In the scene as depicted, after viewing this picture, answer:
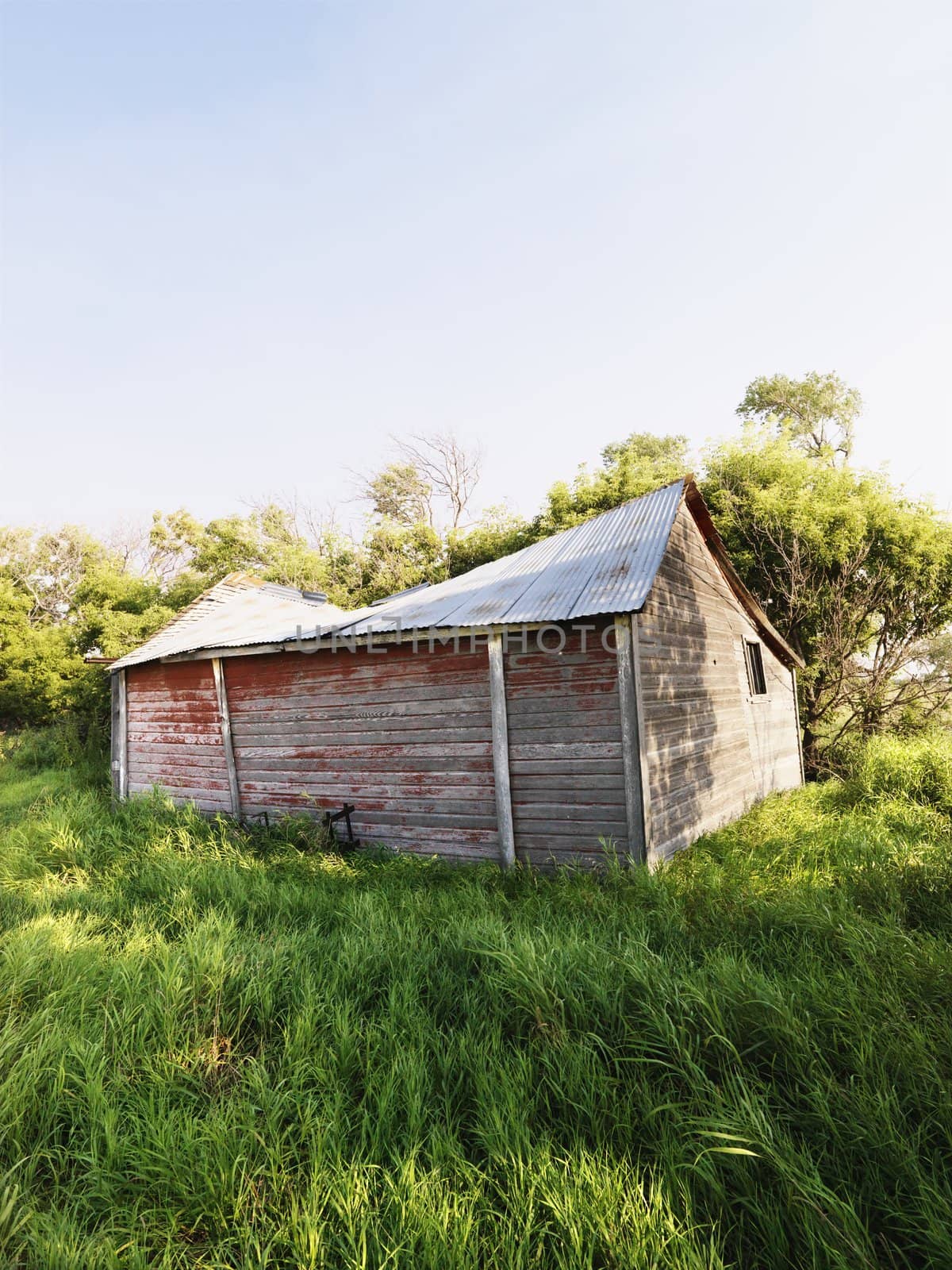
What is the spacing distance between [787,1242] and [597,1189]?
0.65 meters

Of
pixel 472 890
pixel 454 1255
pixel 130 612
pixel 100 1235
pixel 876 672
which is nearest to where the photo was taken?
pixel 454 1255

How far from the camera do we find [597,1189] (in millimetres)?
2217

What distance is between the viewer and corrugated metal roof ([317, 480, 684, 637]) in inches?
251

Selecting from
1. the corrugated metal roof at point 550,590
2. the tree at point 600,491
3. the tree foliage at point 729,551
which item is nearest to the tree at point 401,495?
the tree foliage at point 729,551

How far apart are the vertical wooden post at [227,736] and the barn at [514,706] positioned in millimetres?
28

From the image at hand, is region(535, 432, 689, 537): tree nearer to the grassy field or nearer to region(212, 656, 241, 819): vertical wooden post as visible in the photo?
region(212, 656, 241, 819): vertical wooden post

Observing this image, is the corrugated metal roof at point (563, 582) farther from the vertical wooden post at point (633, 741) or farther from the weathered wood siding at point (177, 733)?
the weathered wood siding at point (177, 733)

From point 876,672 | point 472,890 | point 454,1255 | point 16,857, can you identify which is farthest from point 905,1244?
A: point 876,672

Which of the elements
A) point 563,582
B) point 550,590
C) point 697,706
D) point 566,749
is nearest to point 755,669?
point 697,706

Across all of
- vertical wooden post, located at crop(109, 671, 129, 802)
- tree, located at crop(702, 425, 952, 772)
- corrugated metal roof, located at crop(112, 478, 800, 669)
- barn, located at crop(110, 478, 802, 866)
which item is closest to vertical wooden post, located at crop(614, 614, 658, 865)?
barn, located at crop(110, 478, 802, 866)

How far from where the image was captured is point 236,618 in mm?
12664

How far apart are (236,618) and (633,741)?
9.46 m

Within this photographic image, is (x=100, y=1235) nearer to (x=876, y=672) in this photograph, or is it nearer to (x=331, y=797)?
(x=331, y=797)

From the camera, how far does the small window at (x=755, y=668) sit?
10945 mm
